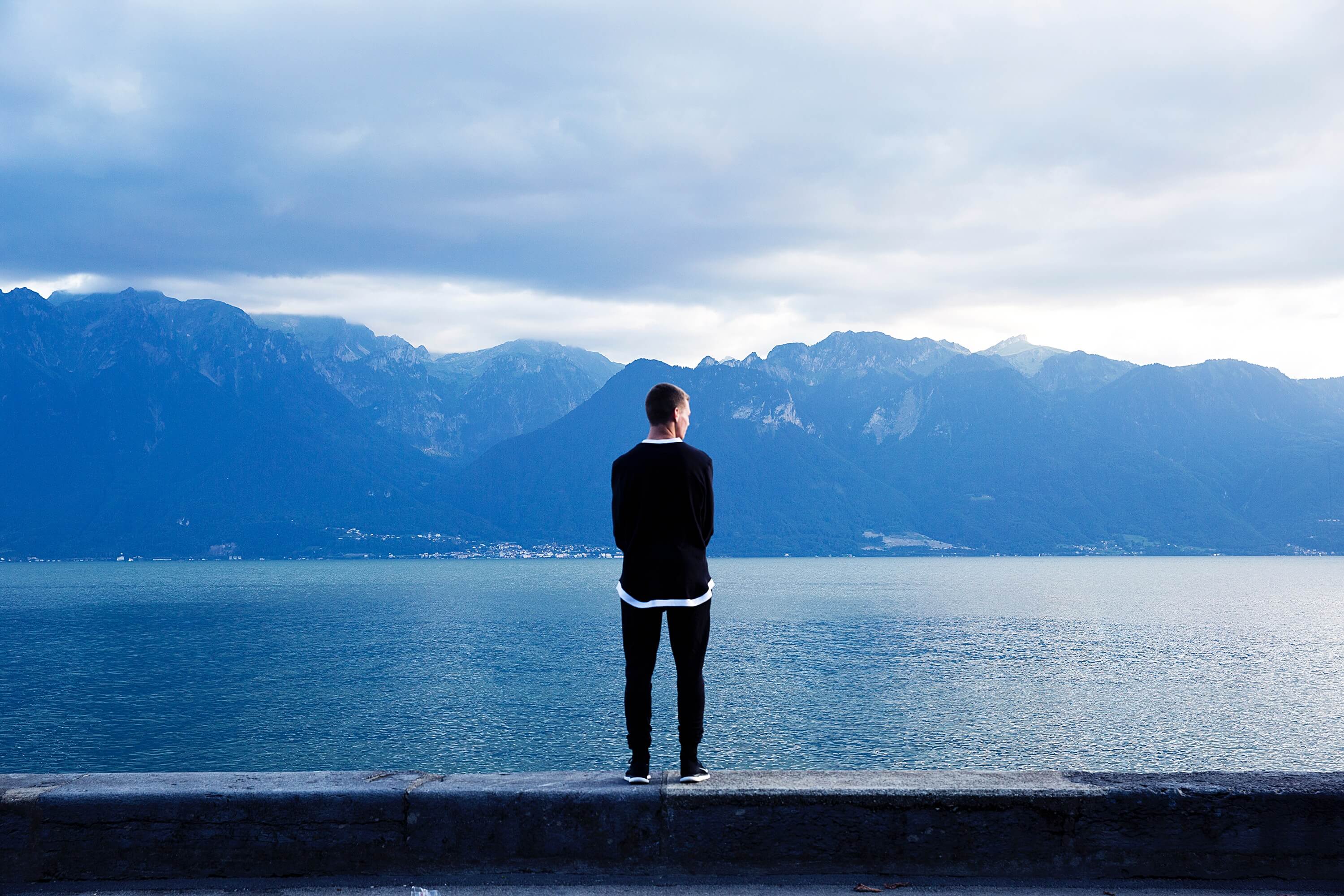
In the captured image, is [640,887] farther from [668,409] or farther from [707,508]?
[668,409]

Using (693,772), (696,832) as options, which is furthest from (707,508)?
(696,832)

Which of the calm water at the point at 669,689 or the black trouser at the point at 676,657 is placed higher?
the black trouser at the point at 676,657

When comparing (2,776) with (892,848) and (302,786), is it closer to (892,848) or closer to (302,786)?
(302,786)

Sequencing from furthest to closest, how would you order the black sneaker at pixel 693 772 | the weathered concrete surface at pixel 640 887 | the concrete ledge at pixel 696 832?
the black sneaker at pixel 693 772
the concrete ledge at pixel 696 832
the weathered concrete surface at pixel 640 887

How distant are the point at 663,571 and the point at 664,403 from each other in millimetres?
982

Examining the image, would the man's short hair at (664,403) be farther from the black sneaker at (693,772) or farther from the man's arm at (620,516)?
the black sneaker at (693,772)

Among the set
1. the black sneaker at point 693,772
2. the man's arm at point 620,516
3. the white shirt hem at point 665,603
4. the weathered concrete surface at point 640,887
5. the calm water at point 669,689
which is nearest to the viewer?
the weathered concrete surface at point 640,887

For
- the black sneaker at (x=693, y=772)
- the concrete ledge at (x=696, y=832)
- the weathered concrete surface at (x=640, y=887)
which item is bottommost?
the weathered concrete surface at (x=640, y=887)

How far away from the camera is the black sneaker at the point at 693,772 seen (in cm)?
522

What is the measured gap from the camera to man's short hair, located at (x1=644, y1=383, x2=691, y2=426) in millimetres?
5723

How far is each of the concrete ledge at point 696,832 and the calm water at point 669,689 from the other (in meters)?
27.4

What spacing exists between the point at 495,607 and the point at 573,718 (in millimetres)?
70923

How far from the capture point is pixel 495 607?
109562 millimetres

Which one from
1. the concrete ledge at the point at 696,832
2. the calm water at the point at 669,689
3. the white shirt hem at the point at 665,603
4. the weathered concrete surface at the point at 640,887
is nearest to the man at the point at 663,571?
the white shirt hem at the point at 665,603
